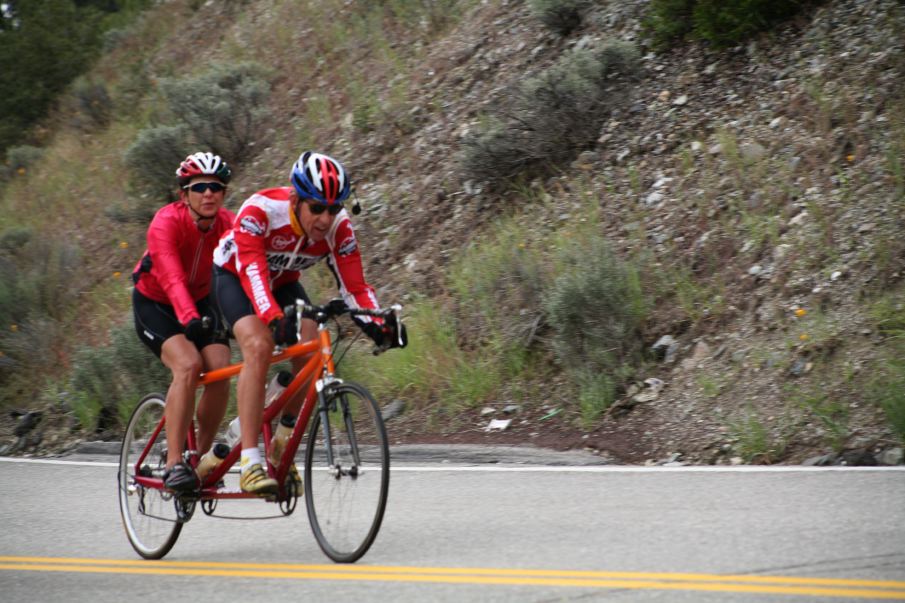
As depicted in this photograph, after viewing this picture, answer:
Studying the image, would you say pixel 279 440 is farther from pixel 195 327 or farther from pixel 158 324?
pixel 158 324

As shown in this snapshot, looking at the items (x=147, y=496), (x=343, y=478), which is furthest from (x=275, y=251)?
(x=147, y=496)

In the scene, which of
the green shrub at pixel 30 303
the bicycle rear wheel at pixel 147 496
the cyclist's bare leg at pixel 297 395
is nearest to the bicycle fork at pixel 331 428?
the cyclist's bare leg at pixel 297 395

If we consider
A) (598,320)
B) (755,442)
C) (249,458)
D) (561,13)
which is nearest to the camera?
(249,458)

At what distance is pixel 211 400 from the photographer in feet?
21.8

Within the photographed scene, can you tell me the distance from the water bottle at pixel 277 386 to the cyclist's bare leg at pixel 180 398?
462 mm

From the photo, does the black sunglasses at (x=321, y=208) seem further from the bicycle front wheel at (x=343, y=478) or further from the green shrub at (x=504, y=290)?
the green shrub at (x=504, y=290)

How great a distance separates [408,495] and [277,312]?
231 cm

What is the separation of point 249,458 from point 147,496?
4.11 feet

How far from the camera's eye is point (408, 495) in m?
7.75

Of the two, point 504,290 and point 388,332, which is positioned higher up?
point 388,332

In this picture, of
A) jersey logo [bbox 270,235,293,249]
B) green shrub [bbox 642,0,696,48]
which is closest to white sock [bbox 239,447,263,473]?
jersey logo [bbox 270,235,293,249]

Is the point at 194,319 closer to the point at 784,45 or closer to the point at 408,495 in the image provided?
the point at 408,495

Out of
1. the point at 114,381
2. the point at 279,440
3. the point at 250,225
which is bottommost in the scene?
the point at 114,381

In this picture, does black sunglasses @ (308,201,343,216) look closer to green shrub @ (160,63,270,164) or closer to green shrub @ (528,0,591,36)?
green shrub @ (528,0,591,36)
